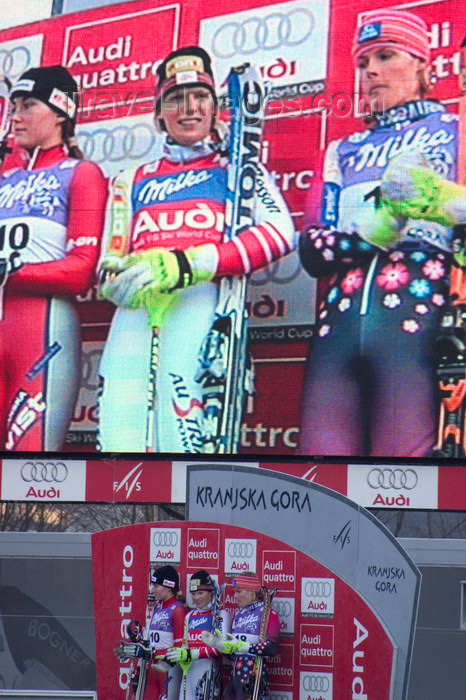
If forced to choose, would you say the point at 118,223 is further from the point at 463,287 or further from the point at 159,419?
the point at 463,287

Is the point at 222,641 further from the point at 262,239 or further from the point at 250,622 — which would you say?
the point at 262,239

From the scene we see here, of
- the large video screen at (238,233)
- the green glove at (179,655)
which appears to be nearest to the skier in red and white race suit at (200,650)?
the green glove at (179,655)

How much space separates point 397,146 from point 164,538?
3.05 meters

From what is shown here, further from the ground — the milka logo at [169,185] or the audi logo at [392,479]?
the milka logo at [169,185]

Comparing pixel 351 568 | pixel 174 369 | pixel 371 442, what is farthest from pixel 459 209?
pixel 351 568

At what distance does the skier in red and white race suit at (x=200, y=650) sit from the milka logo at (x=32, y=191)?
320cm

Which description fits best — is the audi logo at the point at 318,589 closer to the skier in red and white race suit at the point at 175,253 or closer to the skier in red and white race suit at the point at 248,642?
the skier in red and white race suit at the point at 248,642

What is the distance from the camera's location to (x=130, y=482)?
7.97 meters

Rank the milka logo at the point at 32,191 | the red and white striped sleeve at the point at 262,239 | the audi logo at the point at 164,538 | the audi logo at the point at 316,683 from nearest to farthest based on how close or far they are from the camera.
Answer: the audi logo at the point at 316,683 → the audi logo at the point at 164,538 → the red and white striped sleeve at the point at 262,239 → the milka logo at the point at 32,191

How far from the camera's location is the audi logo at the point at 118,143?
26.9ft

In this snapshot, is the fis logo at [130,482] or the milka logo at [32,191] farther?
the milka logo at [32,191]

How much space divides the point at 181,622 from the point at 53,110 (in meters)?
3.88

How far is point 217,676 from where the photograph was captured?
6.33m

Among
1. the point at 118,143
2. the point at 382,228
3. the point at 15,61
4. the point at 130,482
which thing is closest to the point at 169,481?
the point at 130,482
